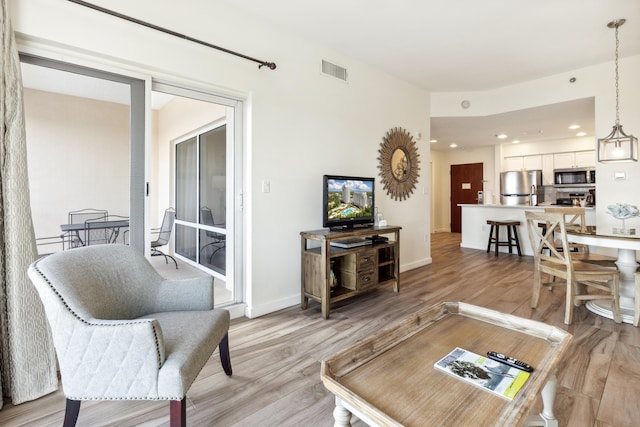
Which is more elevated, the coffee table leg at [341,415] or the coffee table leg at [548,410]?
the coffee table leg at [341,415]

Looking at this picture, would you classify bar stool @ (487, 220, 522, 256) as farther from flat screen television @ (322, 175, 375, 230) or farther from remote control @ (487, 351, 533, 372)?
remote control @ (487, 351, 533, 372)

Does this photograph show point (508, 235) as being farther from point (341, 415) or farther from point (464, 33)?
point (341, 415)

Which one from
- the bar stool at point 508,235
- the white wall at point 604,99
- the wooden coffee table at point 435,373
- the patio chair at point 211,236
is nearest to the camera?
the wooden coffee table at point 435,373

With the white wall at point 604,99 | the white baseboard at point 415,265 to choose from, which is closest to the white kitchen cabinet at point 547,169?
the white wall at point 604,99

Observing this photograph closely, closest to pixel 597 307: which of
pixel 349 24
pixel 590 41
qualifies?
pixel 590 41

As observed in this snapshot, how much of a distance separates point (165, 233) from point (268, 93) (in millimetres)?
1610

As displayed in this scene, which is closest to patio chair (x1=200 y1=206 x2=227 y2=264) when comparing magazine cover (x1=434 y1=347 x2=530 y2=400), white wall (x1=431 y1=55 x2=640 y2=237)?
magazine cover (x1=434 y1=347 x2=530 y2=400)

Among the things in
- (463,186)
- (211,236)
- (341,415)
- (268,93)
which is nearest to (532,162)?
(463,186)

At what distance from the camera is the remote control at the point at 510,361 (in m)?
1.25

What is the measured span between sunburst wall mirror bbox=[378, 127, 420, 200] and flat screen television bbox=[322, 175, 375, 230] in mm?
721

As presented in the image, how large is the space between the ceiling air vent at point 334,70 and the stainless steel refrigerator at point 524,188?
6.09 metres

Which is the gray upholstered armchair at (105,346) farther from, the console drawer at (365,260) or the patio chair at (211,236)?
the console drawer at (365,260)

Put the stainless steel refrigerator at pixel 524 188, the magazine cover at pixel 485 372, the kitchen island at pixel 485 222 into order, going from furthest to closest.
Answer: the stainless steel refrigerator at pixel 524 188, the kitchen island at pixel 485 222, the magazine cover at pixel 485 372

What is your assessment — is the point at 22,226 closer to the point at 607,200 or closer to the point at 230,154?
the point at 230,154
